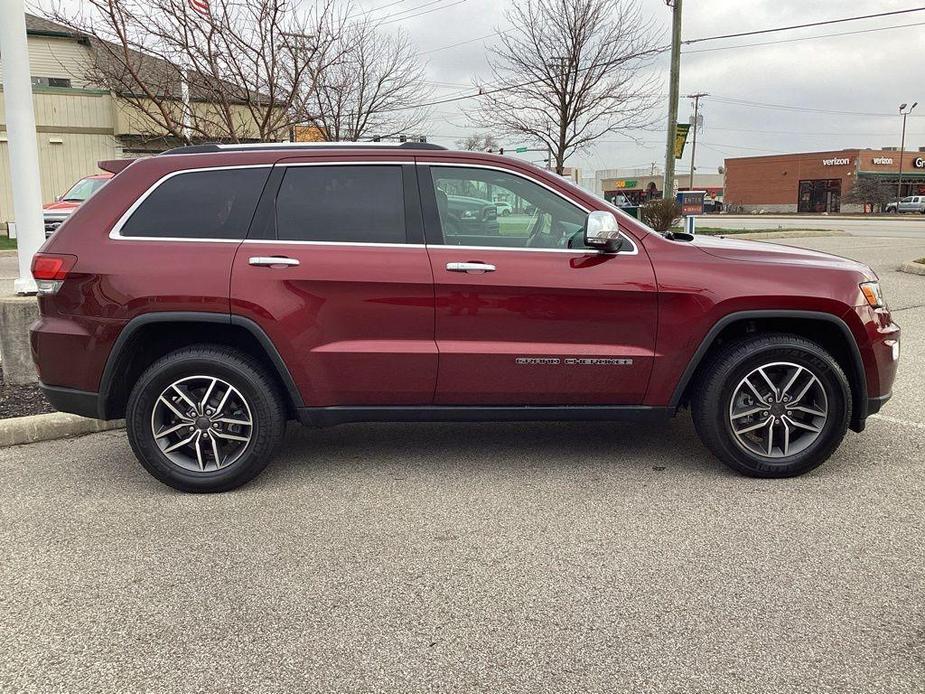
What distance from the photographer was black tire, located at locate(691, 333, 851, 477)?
4168 mm

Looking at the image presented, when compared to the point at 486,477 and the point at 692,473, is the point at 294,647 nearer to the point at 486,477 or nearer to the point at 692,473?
the point at 486,477

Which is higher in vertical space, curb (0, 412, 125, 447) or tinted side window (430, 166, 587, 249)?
tinted side window (430, 166, 587, 249)

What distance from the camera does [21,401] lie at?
18.4 ft

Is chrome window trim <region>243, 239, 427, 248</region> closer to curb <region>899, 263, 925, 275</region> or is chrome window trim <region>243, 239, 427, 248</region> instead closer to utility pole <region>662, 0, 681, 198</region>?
curb <region>899, 263, 925, 275</region>

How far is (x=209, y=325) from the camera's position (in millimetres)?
4172

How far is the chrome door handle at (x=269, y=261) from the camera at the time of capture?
4012 mm

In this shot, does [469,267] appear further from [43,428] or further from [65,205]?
[65,205]

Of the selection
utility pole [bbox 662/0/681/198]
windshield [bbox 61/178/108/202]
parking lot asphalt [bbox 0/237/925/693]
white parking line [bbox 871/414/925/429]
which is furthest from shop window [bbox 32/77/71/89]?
white parking line [bbox 871/414/925/429]

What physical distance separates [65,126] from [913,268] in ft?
78.8

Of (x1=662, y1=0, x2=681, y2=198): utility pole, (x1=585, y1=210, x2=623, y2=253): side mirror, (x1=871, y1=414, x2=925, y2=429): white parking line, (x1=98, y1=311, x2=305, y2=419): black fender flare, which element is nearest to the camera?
(x1=585, y1=210, x2=623, y2=253): side mirror

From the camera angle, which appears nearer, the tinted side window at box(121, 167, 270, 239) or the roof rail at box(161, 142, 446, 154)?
the tinted side window at box(121, 167, 270, 239)

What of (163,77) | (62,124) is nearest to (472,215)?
(163,77)

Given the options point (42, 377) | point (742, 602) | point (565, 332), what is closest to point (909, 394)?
point (565, 332)

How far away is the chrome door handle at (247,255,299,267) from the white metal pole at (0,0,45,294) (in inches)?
119
